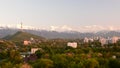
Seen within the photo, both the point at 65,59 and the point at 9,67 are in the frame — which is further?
the point at 65,59

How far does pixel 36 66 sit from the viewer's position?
20.4m

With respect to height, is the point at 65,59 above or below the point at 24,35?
above

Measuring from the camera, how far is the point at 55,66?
21719mm

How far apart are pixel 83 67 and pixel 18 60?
32.8ft

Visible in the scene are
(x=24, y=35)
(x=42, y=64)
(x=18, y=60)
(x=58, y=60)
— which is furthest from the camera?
(x=24, y=35)

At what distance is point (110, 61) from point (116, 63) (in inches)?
25.6

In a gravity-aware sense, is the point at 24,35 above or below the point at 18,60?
below

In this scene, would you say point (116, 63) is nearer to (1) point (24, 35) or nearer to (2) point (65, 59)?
(2) point (65, 59)

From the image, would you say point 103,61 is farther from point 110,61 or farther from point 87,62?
point 87,62

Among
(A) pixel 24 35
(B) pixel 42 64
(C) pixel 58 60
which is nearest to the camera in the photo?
(B) pixel 42 64

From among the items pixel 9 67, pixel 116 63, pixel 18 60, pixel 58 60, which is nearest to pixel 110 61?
pixel 116 63

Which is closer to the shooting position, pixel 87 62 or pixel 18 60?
pixel 87 62

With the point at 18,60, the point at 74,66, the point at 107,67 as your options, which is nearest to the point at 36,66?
the point at 74,66

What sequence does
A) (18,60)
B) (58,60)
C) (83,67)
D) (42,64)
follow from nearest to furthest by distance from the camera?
(83,67) < (42,64) < (58,60) < (18,60)
